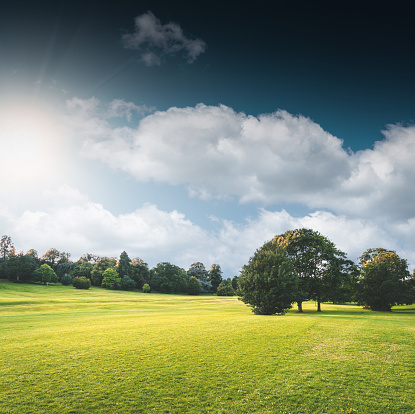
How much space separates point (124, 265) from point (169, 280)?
21891 millimetres

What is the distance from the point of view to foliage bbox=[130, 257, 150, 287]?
115 metres

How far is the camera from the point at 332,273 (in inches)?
1757

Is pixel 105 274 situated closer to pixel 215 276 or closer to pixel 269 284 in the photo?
pixel 215 276

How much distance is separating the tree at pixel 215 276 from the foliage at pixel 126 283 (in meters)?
44.2

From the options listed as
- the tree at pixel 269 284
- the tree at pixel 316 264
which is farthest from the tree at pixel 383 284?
the tree at pixel 269 284

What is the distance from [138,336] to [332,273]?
128 ft

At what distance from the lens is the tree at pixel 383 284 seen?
43625mm

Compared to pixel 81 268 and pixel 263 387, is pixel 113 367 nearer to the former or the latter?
pixel 263 387

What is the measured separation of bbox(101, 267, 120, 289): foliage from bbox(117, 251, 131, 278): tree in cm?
814

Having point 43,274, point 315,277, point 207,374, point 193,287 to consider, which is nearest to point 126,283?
point 193,287

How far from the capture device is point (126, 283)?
344ft

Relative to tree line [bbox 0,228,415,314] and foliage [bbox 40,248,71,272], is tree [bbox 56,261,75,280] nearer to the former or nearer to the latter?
foliage [bbox 40,248,71,272]

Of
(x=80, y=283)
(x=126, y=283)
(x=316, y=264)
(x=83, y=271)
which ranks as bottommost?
(x=126, y=283)

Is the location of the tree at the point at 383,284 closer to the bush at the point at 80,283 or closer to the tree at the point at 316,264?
the tree at the point at 316,264
